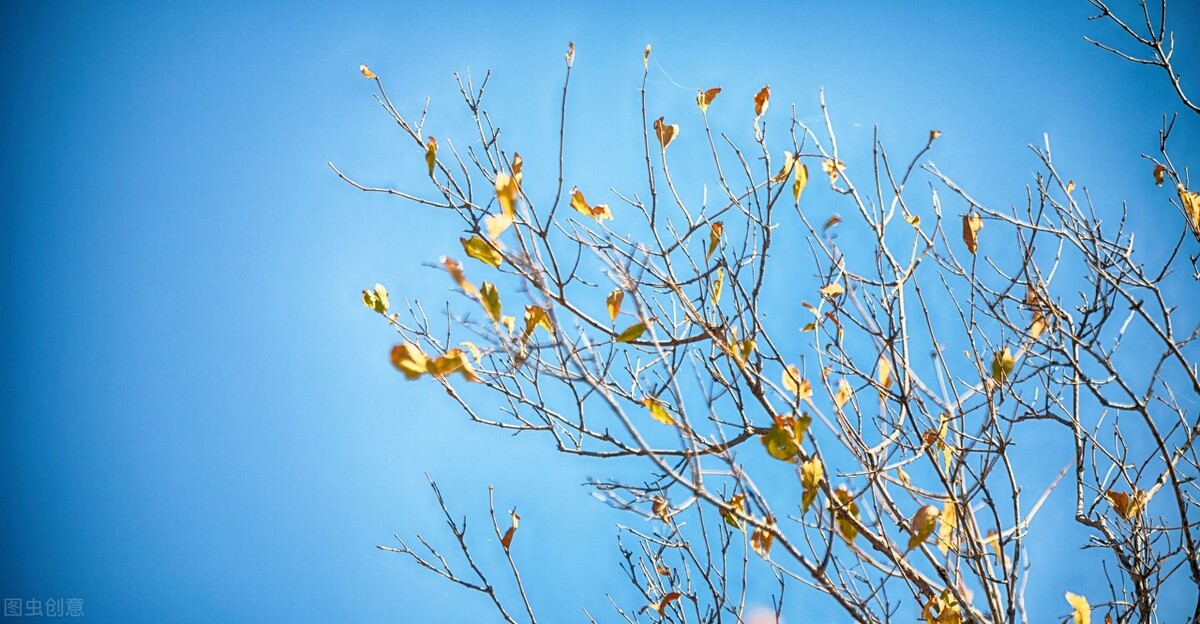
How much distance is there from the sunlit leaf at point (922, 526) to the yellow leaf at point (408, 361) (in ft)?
2.83

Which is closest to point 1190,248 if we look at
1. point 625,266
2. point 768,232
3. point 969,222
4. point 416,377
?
point 969,222

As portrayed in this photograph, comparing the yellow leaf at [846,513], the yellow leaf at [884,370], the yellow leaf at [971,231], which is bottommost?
the yellow leaf at [846,513]

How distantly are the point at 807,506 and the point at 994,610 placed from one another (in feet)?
1.70

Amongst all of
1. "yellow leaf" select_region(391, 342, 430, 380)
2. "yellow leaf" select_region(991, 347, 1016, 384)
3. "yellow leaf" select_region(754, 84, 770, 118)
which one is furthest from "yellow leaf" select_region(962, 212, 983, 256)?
"yellow leaf" select_region(391, 342, 430, 380)

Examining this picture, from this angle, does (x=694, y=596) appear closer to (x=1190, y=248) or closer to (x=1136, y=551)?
(x=1136, y=551)

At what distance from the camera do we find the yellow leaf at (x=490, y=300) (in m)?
1.01

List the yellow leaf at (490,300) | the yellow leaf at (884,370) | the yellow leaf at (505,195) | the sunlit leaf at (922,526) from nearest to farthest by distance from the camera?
the yellow leaf at (505,195), the yellow leaf at (490,300), the sunlit leaf at (922,526), the yellow leaf at (884,370)

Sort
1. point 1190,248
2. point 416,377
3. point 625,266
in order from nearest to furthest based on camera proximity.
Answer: point 416,377
point 625,266
point 1190,248

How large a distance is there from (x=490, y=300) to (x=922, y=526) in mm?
827

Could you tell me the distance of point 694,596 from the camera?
1678 millimetres

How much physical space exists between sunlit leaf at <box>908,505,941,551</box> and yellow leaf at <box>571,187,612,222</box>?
81 centimetres

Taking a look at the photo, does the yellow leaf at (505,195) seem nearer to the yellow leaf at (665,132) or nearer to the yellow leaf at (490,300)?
the yellow leaf at (490,300)

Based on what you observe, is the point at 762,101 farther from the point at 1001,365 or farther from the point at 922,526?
the point at 922,526

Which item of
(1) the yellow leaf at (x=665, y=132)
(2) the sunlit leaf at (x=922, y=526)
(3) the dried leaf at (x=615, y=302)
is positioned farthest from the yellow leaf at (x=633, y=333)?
(2) the sunlit leaf at (x=922, y=526)
